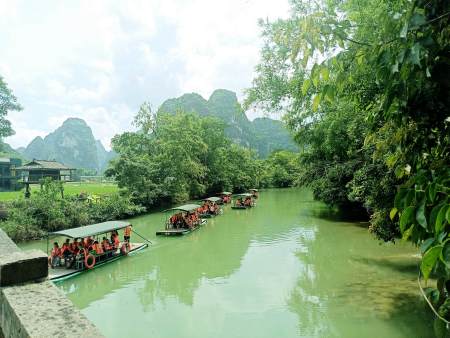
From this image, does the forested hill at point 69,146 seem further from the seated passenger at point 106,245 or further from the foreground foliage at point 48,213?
the seated passenger at point 106,245

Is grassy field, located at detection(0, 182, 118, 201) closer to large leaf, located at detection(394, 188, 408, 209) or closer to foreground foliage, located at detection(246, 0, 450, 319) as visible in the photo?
foreground foliage, located at detection(246, 0, 450, 319)

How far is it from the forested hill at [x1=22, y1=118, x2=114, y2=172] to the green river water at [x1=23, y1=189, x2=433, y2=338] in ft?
518

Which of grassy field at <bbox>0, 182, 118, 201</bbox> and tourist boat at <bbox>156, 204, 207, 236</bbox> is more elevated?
grassy field at <bbox>0, 182, 118, 201</bbox>

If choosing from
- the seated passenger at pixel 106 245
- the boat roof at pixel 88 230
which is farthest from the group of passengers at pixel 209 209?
the seated passenger at pixel 106 245

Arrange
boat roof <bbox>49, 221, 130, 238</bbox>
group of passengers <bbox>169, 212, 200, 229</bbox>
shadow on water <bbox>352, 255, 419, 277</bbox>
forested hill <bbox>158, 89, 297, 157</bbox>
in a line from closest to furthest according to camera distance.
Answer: shadow on water <bbox>352, 255, 419, 277</bbox>
boat roof <bbox>49, 221, 130, 238</bbox>
group of passengers <bbox>169, 212, 200, 229</bbox>
forested hill <bbox>158, 89, 297, 157</bbox>

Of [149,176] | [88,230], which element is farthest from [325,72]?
[149,176]

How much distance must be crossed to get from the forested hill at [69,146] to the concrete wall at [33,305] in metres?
170

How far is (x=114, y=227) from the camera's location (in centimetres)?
1675

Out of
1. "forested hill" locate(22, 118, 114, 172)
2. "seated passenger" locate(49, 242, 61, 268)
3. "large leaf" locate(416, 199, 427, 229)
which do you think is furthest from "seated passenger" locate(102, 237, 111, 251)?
"forested hill" locate(22, 118, 114, 172)

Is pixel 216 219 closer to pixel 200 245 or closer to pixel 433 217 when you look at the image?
pixel 200 245

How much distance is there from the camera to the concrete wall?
2014mm

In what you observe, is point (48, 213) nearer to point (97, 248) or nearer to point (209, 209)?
point (97, 248)

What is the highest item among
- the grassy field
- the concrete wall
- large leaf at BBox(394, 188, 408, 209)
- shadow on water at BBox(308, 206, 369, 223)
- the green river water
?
large leaf at BBox(394, 188, 408, 209)

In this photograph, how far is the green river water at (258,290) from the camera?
9234 millimetres
